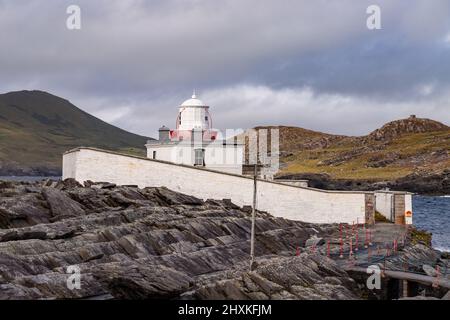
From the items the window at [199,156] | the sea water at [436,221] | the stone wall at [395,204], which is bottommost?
the sea water at [436,221]

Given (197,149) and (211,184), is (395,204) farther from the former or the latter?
(197,149)

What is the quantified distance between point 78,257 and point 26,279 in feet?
12.5

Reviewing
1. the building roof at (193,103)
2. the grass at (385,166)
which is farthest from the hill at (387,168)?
the building roof at (193,103)

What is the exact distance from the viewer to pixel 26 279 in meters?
19.3

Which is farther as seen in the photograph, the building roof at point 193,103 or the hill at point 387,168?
the hill at point 387,168

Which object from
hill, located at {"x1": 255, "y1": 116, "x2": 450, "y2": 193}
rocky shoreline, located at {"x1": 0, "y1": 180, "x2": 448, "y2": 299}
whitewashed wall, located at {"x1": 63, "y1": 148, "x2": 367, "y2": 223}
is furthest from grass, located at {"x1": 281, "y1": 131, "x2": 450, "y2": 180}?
rocky shoreline, located at {"x1": 0, "y1": 180, "x2": 448, "y2": 299}

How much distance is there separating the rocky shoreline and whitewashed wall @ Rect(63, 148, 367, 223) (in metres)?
2.25

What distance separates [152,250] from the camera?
1027 inches

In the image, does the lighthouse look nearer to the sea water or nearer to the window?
the window

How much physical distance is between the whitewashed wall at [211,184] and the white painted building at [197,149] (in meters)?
7.68

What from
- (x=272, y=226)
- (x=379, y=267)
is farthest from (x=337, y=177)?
(x=379, y=267)

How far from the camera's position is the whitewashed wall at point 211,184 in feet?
139

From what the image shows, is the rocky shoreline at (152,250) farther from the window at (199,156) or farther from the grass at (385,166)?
the grass at (385,166)
